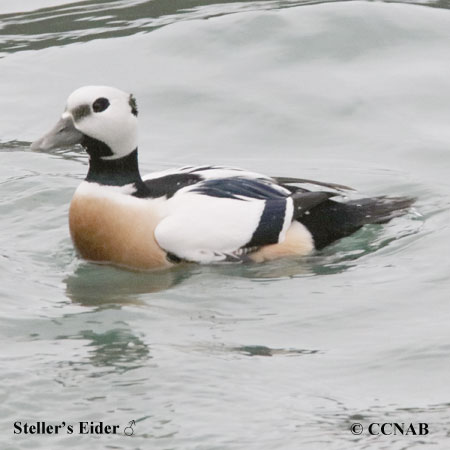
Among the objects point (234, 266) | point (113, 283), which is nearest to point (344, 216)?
point (234, 266)

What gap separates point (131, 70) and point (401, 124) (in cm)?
287

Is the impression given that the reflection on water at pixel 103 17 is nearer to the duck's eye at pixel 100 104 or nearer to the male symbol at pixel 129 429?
the duck's eye at pixel 100 104

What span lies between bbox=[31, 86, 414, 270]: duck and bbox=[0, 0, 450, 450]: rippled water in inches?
6.0

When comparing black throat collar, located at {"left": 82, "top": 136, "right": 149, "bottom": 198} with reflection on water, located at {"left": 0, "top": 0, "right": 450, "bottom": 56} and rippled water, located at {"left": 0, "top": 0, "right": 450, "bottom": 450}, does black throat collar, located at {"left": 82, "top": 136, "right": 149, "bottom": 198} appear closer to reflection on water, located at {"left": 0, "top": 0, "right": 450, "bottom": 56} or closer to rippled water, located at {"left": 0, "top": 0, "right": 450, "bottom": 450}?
rippled water, located at {"left": 0, "top": 0, "right": 450, "bottom": 450}

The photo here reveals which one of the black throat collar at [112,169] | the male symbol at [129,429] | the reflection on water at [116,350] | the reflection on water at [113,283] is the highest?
the black throat collar at [112,169]

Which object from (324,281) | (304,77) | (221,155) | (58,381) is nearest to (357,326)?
(324,281)

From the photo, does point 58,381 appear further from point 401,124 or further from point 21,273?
point 401,124

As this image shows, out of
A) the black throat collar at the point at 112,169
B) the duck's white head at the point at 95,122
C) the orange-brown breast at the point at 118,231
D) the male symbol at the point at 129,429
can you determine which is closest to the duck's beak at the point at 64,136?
Result: the duck's white head at the point at 95,122

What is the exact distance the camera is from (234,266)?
932 centimetres

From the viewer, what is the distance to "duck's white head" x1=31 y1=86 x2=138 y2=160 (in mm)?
9211

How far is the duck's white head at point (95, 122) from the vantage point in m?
9.21

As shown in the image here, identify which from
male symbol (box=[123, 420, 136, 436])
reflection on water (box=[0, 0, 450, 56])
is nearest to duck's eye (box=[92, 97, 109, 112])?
male symbol (box=[123, 420, 136, 436])

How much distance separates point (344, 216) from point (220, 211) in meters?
0.94

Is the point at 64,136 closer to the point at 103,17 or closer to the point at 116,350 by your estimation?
the point at 116,350
